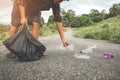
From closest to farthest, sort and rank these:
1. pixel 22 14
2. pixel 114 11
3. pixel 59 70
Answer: pixel 59 70 → pixel 22 14 → pixel 114 11

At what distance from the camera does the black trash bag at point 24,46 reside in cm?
584

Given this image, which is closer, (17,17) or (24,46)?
(24,46)

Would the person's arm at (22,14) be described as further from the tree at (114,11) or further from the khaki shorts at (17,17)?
the tree at (114,11)

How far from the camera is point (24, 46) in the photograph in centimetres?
590

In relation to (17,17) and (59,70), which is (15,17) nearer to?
(17,17)

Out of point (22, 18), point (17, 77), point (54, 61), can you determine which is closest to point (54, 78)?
point (17, 77)

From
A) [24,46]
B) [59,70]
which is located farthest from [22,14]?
[59,70]

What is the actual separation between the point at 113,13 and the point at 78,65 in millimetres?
66259

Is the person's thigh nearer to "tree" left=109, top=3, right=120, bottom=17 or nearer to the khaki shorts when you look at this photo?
the khaki shorts

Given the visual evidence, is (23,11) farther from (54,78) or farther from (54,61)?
(54,78)

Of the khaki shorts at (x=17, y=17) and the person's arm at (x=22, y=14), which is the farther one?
the khaki shorts at (x=17, y=17)

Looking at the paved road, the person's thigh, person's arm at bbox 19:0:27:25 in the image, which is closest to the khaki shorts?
the person's thigh

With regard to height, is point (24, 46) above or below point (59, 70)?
above

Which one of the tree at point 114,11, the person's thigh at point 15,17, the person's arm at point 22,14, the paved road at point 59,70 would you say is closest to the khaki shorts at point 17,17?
the person's thigh at point 15,17
